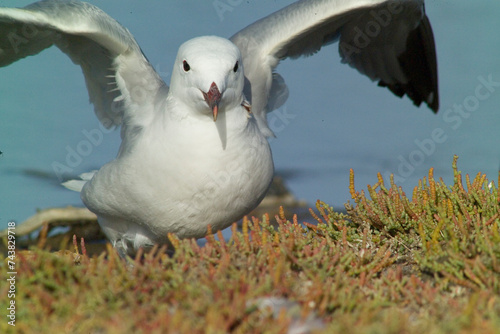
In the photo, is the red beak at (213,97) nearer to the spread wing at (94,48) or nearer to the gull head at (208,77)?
Result: the gull head at (208,77)

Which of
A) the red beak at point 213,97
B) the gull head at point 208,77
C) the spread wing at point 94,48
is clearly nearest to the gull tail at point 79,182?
the spread wing at point 94,48

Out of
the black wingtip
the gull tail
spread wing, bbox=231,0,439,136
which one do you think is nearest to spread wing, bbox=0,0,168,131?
the gull tail

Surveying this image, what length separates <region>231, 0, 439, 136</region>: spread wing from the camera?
153 inches

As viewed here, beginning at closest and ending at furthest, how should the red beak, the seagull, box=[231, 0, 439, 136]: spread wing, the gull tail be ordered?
the red beak → the seagull → box=[231, 0, 439, 136]: spread wing → the gull tail

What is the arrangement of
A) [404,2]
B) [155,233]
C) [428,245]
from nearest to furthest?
[428,245]
[155,233]
[404,2]

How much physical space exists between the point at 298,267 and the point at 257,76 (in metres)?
1.85

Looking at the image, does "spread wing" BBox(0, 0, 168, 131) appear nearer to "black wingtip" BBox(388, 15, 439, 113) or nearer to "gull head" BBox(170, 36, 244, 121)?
"gull head" BBox(170, 36, 244, 121)

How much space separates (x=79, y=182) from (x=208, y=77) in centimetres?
167

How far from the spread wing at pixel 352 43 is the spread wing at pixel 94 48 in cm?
69

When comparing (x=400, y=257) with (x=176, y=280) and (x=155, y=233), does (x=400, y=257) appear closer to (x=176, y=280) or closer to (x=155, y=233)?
(x=176, y=280)

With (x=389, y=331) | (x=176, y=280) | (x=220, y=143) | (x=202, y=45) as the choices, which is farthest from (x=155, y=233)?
(x=389, y=331)

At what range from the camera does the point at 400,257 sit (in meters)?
2.81

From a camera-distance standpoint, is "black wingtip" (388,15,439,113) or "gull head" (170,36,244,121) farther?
"black wingtip" (388,15,439,113)

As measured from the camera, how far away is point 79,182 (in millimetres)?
4246
